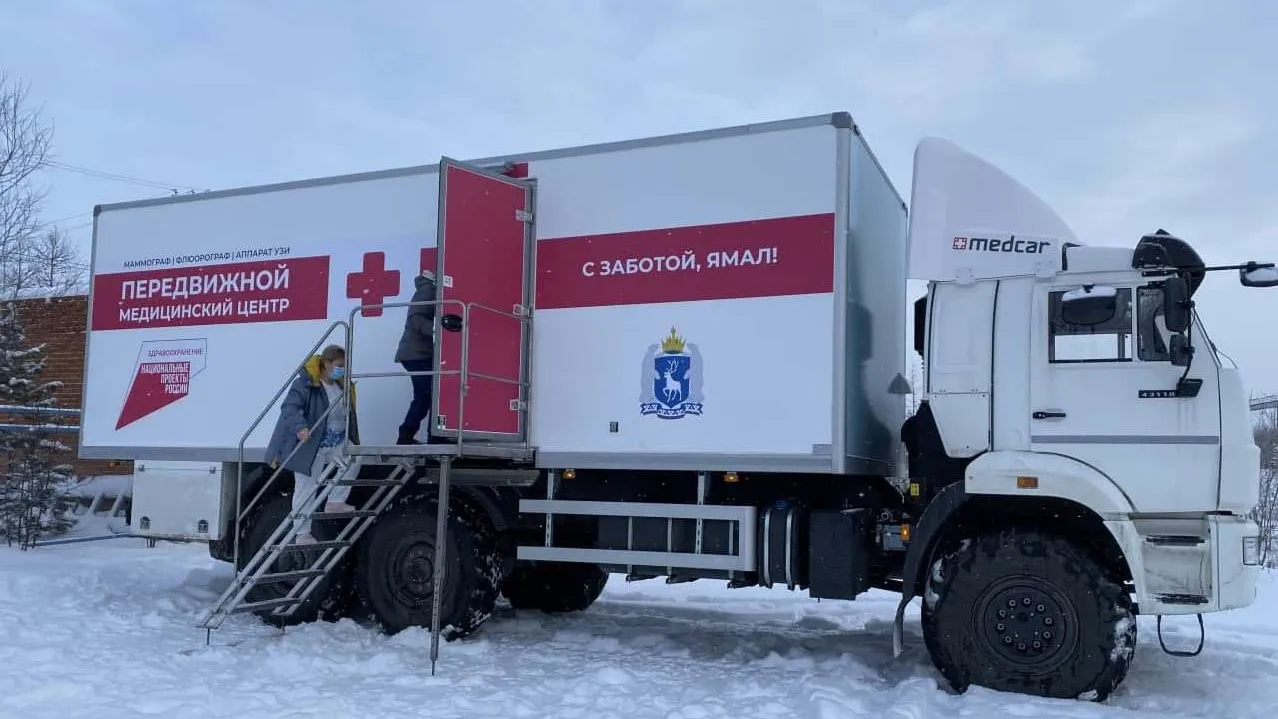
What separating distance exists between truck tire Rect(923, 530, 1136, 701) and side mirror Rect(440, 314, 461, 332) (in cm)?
350

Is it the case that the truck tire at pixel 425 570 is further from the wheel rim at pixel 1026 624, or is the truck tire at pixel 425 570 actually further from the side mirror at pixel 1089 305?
the side mirror at pixel 1089 305

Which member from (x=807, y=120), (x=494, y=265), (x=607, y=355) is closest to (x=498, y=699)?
(x=607, y=355)

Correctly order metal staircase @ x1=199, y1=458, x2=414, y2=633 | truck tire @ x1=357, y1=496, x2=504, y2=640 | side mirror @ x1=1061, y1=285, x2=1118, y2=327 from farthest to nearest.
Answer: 1. truck tire @ x1=357, y1=496, x2=504, y2=640
2. metal staircase @ x1=199, y1=458, x2=414, y2=633
3. side mirror @ x1=1061, y1=285, x2=1118, y2=327

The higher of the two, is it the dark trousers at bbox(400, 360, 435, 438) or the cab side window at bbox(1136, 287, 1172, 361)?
the cab side window at bbox(1136, 287, 1172, 361)

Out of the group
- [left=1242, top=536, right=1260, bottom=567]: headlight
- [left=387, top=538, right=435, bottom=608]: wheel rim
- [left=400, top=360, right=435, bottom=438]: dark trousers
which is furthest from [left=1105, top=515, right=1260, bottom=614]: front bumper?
[left=387, top=538, right=435, bottom=608]: wheel rim

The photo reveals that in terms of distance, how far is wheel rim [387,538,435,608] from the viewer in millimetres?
8016

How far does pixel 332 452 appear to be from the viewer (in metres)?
8.17

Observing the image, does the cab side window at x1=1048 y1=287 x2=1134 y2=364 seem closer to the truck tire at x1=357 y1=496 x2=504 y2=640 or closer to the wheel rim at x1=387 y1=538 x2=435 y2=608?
the truck tire at x1=357 y1=496 x2=504 y2=640

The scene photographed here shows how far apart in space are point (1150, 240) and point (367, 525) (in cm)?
586

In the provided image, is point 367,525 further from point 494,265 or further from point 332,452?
point 494,265

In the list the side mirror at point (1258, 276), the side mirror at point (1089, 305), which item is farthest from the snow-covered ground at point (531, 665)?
the side mirror at point (1258, 276)

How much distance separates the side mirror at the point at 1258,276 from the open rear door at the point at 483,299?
461 cm

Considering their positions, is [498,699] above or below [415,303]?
below

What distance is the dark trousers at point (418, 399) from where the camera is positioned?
7773 mm
